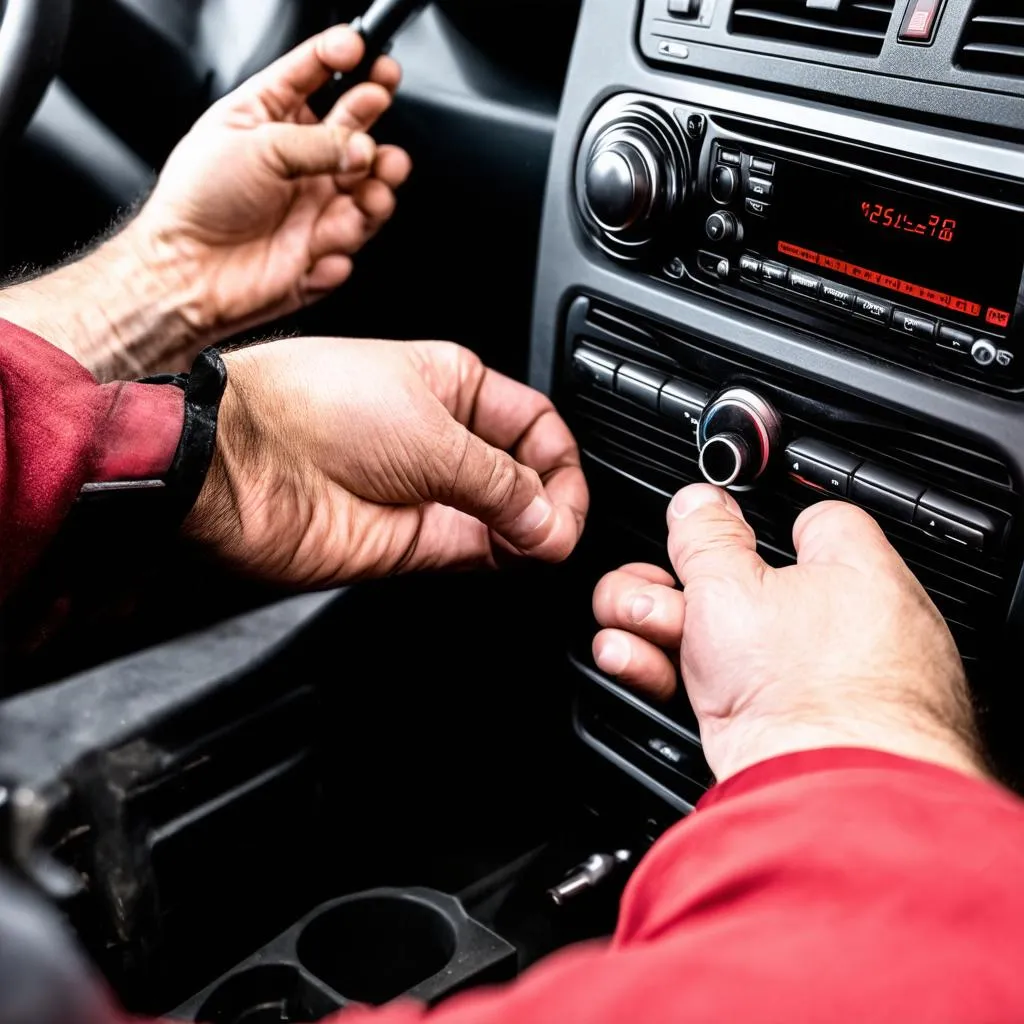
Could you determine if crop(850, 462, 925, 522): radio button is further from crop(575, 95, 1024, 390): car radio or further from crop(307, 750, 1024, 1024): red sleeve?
crop(307, 750, 1024, 1024): red sleeve

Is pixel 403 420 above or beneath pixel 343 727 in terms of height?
above

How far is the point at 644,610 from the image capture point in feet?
2.40

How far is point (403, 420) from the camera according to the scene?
0.86 metres

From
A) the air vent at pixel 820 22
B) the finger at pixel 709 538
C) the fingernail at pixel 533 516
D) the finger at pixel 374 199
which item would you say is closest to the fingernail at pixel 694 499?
the finger at pixel 709 538

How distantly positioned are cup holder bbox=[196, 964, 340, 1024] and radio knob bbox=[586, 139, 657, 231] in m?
0.56

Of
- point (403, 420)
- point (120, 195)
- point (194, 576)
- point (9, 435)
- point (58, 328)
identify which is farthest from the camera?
point (120, 195)

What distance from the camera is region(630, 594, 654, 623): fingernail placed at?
0.73m

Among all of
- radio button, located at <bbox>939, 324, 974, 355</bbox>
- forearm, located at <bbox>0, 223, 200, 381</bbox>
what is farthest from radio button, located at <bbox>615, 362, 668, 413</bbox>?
forearm, located at <bbox>0, 223, 200, 381</bbox>

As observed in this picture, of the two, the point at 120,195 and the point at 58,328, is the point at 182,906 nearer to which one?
the point at 58,328

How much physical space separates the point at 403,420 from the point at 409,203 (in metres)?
0.38

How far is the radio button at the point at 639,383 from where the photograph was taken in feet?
2.69

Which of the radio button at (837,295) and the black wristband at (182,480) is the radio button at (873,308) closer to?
the radio button at (837,295)

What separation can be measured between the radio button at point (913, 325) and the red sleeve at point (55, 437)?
17.7 inches

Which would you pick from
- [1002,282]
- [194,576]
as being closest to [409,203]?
[194,576]
